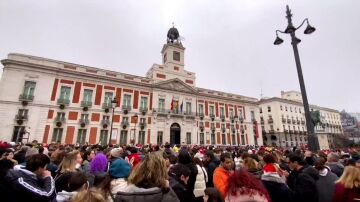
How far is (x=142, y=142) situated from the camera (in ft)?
89.9

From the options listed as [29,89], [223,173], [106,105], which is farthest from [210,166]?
[29,89]

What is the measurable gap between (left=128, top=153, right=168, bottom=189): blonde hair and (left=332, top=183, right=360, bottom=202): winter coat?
243 cm

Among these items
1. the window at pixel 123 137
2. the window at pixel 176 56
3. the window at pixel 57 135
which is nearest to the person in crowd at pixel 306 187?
the window at pixel 123 137

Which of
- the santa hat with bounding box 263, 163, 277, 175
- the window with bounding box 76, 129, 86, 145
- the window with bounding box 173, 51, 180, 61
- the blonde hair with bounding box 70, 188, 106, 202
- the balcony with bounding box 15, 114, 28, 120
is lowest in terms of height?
the blonde hair with bounding box 70, 188, 106, 202

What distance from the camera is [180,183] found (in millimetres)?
2957

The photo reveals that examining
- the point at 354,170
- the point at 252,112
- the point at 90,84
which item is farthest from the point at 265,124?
the point at 354,170

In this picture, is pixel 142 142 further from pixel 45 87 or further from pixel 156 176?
pixel 156 176

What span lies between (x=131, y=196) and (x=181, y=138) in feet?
95.0

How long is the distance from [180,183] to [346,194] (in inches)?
90.0

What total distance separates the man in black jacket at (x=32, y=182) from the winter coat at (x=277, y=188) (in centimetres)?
346

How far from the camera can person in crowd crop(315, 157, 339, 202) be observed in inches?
127

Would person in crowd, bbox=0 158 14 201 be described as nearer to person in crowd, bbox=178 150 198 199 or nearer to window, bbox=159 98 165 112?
person in crowd, bbox=178 150 198 199

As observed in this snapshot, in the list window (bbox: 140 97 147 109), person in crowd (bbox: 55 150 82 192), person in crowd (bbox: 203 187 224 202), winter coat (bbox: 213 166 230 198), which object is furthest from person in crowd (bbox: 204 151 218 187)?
window (bbox: 140 97 147 109)

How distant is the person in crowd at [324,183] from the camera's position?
3.21m
